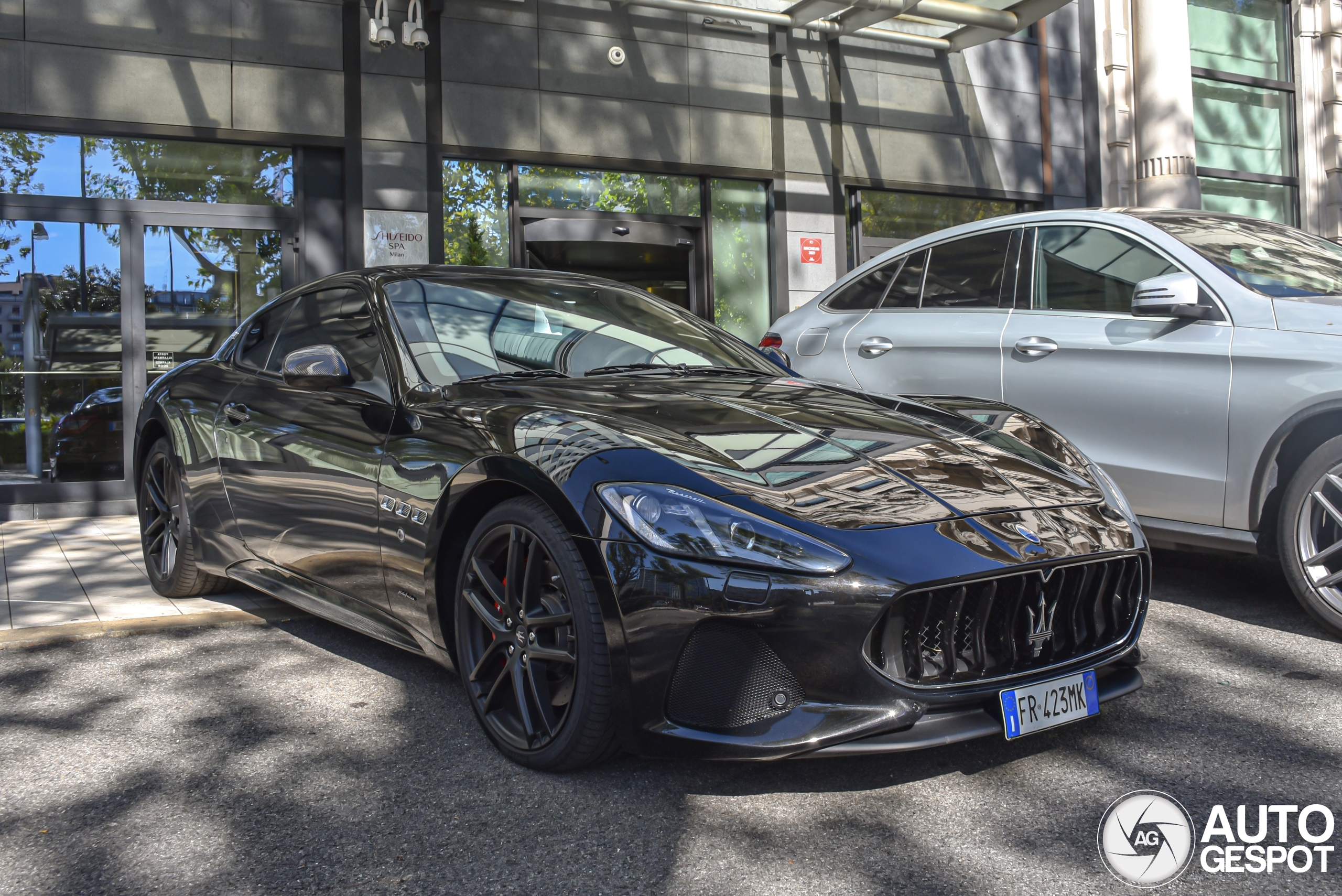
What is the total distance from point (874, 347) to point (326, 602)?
9.85 ft

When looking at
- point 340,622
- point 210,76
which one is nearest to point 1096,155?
point 210,76

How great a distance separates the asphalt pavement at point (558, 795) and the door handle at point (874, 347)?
2211 mm

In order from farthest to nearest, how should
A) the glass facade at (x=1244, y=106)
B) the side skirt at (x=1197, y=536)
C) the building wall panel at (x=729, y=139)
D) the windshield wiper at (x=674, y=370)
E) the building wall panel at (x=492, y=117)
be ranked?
the glass facade at (x=1244, y=106) → the building wall panel at (x=729, y=139) → the building wall panel at (x=492, y=117) → the side skirt at (x=1197, y=536) → the windshield wiper at (x=674, y=370)

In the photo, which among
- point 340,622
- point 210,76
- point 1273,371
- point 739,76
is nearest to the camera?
point 340,622

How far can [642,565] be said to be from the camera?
2422mm

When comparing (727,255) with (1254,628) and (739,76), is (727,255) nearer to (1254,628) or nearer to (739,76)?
(739,76)

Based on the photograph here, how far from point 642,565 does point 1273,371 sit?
2755 millimetres

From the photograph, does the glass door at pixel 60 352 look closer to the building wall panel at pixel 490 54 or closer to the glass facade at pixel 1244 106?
the building wall panel at pixel 490 54

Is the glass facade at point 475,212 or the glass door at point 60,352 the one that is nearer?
the glass door at point 60,352

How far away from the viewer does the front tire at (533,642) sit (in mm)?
2523

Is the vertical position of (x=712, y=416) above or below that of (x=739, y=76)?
below

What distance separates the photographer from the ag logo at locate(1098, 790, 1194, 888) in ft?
7.11

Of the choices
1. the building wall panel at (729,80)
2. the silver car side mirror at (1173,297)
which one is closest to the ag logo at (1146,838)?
the silver car side mirror at (1173,297)

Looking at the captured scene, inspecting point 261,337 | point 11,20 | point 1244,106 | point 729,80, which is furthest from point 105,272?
point 1244,106
